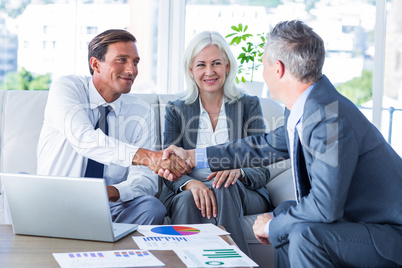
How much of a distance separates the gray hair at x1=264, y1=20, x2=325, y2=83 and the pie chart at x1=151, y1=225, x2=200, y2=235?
0.67 m

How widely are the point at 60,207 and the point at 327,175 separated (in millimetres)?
861

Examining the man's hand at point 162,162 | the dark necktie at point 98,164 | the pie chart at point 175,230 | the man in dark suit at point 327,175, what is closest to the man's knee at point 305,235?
the man in dark suit at point 327,175

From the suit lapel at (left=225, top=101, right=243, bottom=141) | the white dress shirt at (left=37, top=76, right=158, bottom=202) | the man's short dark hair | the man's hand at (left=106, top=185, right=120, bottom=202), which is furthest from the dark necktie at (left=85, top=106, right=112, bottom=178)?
the suit lapel at (left=225, top=101, right=243, bottom=141)

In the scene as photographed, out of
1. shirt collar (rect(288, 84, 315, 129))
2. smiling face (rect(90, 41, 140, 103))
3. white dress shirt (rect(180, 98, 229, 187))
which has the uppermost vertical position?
smiling face (rect(90, 41, 140, 103))

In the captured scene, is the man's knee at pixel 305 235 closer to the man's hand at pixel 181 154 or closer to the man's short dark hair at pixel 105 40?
the man's hand at pixel 181 154

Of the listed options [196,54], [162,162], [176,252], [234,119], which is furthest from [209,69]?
[176,252]

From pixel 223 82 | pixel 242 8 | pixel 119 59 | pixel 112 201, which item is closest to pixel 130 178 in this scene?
pixel 112 201

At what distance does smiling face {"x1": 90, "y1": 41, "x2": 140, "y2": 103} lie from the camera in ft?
8.14

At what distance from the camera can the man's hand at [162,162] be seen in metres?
2.29

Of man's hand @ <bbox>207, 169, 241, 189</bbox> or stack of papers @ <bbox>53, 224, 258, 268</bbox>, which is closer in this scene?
stack of papers @ <bbox>53, 224, 258, 268</bbox>

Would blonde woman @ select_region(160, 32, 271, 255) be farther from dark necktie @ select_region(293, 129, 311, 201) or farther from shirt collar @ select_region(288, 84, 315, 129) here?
shirt collar @ select_region(288, 84, 315, 129)

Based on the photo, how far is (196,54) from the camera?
2.81 meters

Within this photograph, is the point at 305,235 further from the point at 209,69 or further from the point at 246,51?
the point at 246,51

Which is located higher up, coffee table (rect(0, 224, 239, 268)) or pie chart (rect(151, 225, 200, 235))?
pie chart (rect(151, 225, 200, 235))
